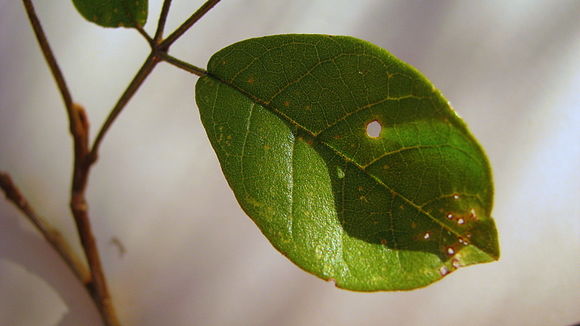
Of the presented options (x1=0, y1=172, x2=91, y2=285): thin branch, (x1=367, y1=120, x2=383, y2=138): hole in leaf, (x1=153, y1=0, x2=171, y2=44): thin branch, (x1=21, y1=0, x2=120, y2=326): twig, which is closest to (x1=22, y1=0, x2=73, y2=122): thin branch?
(x1=21, y1=0, x2=120, y2=326): twig

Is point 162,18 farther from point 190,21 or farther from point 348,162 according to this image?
point 348,162

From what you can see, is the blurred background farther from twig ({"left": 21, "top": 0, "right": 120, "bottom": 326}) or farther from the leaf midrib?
the leaf midrib

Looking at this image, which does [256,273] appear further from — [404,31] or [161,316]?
[404,31]

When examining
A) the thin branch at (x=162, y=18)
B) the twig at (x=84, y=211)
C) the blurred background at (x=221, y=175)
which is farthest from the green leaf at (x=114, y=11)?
the blurred background at (x=221, y=175)

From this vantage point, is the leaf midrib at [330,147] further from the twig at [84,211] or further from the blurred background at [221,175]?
the blurred background at [221,175]

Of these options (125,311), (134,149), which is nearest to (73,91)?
(134,149)
